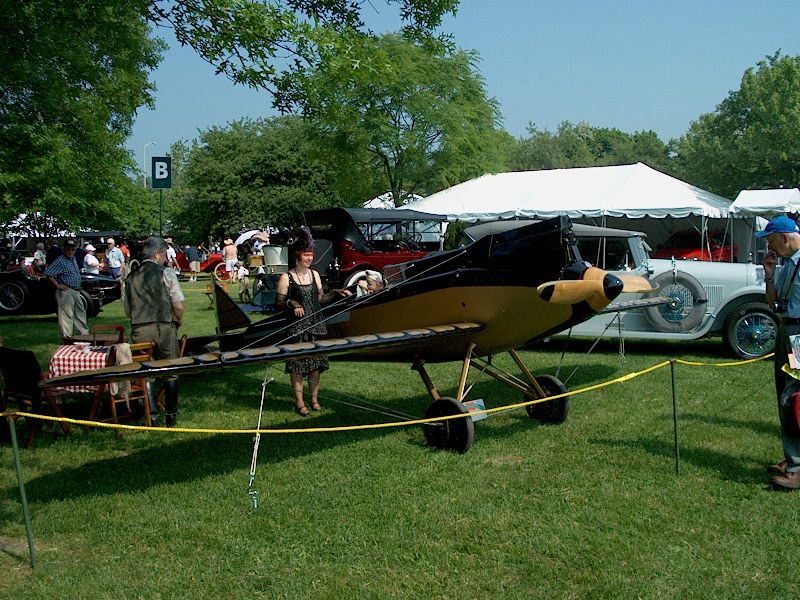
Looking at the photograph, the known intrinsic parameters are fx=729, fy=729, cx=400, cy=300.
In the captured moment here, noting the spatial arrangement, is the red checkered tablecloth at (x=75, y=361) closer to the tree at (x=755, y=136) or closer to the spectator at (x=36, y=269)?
the spectator at (x=36, y=269)

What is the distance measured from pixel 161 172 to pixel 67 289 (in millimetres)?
3056

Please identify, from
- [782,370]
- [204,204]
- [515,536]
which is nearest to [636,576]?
[515,536]

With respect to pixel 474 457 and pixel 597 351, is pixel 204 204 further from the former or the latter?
pixel 474 457

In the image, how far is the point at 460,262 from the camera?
6.96 m

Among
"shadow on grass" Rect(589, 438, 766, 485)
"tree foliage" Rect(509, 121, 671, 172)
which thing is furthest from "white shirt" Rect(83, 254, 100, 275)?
"tree foliage" Rect(509, 121, 671, 172)

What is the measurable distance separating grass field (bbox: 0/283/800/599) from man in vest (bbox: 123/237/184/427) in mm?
998

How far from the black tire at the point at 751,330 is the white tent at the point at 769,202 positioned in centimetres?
1138

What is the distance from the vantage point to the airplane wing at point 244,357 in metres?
4.74

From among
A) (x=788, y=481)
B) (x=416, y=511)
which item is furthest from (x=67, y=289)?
(x=788, y=481)

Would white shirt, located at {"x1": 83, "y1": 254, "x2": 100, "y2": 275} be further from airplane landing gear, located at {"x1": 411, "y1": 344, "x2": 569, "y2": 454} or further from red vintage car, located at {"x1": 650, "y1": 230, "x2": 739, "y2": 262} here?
red vintage car, located at {"x1": 650, "y1": 230, "x2": 739, "y2": 262}

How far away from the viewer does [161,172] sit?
13.5m

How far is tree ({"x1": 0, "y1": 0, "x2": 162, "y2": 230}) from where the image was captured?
8.25m

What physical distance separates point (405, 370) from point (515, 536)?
5.73m

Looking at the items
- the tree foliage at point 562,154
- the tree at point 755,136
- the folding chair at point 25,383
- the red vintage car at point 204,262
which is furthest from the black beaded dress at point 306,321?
the tree foliage at point 562,154
